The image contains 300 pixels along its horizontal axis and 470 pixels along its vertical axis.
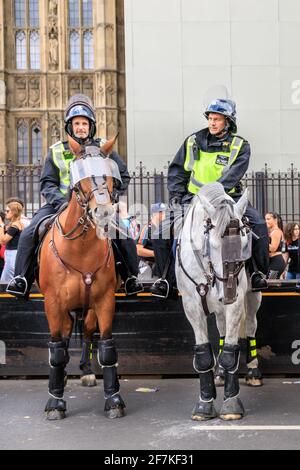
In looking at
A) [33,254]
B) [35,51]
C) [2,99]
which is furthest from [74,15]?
[33,254]

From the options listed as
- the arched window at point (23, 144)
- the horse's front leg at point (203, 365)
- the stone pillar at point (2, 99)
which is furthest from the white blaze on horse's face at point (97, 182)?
the arched window at point (23, 144)

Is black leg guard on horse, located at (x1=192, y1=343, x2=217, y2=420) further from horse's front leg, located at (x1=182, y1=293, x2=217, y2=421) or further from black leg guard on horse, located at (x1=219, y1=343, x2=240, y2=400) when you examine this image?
black leg guard on horse, located at (x1=219, y1=343, x2=240, y2=400)

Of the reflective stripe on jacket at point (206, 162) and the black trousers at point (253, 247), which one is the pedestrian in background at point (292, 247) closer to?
the black trousers at point (253, 247)

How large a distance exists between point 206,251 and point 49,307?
1.47m

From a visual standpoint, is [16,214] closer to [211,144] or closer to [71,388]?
[71,388]

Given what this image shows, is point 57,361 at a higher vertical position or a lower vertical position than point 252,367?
higher

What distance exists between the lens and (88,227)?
20.0 ft

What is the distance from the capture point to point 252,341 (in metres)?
7.54

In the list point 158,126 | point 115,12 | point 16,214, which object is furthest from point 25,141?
point 16,214

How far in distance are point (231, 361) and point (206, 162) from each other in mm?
1874

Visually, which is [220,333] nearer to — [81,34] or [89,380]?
[89,380]

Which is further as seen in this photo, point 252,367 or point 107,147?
point 252,367

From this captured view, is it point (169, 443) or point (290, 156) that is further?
point (290, 156)
